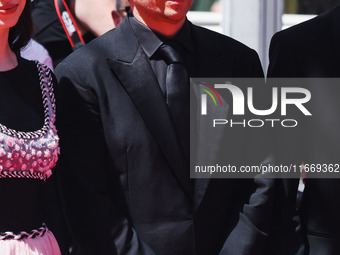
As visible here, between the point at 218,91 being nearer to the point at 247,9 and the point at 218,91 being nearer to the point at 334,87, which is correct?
the point at 334,87

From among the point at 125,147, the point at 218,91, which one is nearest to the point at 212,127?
the point at 218,91

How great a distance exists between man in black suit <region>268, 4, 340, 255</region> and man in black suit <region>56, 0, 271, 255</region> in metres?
0.23

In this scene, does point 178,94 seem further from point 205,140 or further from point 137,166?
point 137,166

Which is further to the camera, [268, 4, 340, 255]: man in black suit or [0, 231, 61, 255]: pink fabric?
[268, 4, 340, 255]: man in black suit

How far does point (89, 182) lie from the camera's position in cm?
371

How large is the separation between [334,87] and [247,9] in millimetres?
2879

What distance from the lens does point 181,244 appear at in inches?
148

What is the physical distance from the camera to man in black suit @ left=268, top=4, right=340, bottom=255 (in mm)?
3807

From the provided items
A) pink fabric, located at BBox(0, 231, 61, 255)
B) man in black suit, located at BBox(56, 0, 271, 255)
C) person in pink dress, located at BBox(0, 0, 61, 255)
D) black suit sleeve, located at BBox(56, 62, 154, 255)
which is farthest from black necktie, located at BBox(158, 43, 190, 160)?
pink fabric, located at BBox(0, 231, 61, 255)

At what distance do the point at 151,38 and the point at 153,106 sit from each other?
1.13 ft

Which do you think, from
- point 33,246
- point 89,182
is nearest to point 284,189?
point 89,182

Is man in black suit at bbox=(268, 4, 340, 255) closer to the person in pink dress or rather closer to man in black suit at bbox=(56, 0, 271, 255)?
man in black suit at bbox=(56, 0, 271, 255)

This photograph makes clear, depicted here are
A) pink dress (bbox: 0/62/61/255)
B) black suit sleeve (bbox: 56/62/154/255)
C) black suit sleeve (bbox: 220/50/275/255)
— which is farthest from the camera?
black suit sleeve (bbox: 220/50/275/255)

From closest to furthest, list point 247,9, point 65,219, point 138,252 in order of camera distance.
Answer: point 138,252 → point 65,219 → point 247,9
